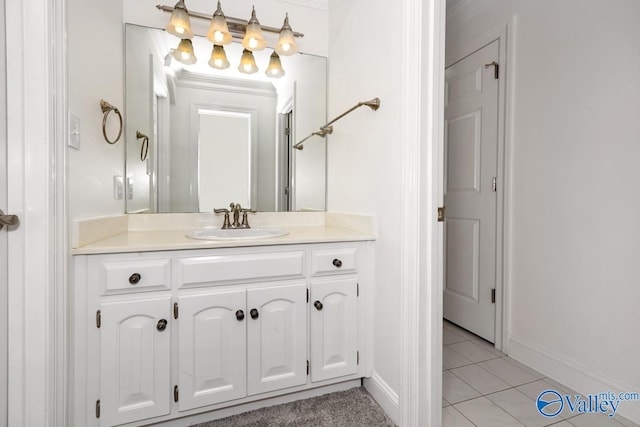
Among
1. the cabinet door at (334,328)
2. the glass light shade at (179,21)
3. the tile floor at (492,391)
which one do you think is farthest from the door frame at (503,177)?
the glass light shade at (179,21)

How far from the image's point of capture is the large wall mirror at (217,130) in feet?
5.33

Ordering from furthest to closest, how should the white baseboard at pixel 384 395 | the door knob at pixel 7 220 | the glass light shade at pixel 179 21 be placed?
the glass light shade at pixel 179 21
the white baseboard at pixel 384 395
the door knob at pixel 7 220

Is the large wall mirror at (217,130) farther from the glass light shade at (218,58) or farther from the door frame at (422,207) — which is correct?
the door frame at (422,207)

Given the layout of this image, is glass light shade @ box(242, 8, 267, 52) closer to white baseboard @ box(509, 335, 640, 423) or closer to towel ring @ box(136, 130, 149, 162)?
towel ring @ box(136, 130, 149, 162)

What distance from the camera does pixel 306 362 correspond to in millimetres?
1371

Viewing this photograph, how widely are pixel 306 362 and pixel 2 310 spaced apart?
1.08 metres

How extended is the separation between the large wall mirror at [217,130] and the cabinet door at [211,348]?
2.29 ft

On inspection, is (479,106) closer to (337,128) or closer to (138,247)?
(337,128)

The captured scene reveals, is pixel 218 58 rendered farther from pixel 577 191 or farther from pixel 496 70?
pixel 577 191

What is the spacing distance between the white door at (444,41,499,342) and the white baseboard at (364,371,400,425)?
101 cm

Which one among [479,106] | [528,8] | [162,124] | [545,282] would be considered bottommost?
[545,282]

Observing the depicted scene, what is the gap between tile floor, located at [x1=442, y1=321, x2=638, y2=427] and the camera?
1293 millimetres

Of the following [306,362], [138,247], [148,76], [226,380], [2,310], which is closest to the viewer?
[2,310]

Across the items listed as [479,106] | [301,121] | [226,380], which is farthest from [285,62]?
[226,380]
